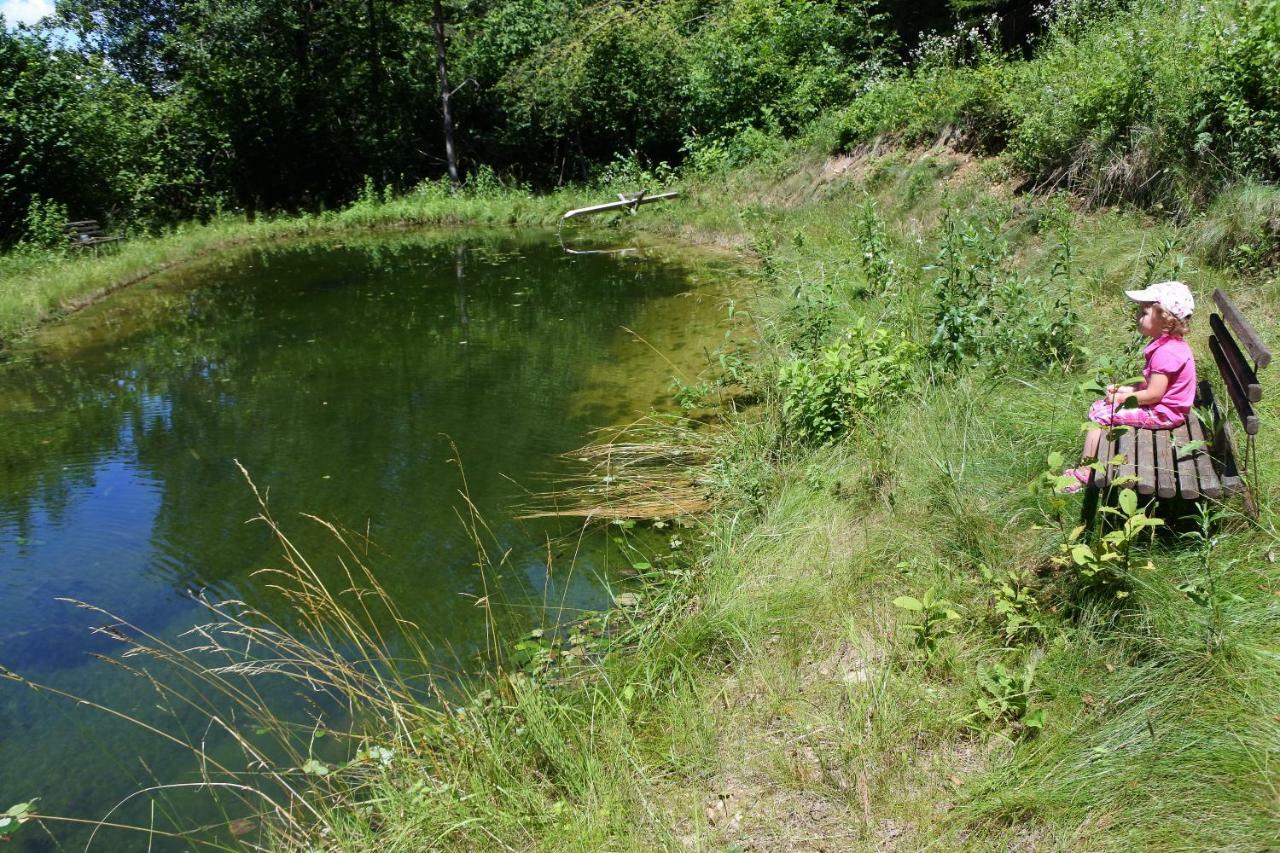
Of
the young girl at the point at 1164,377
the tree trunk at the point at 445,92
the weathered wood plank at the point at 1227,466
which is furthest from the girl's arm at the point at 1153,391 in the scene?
the tree trunk at the point at 445,92

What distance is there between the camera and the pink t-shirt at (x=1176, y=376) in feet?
12.0

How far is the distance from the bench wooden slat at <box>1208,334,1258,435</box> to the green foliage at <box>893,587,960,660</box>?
1.19 m

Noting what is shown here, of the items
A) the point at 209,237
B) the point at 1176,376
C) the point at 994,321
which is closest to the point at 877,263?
the point at 994,321

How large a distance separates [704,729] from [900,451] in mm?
2190

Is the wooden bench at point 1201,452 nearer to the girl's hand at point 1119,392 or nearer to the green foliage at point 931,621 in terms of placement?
the girl's hand at point 1119,392

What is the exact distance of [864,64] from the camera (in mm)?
17078

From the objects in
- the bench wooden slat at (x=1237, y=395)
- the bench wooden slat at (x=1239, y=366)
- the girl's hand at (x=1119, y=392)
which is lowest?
the girl's hand at (x=1119, y=392)

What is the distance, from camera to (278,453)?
7.20m

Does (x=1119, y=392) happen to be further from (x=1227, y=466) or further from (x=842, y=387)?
(x=842, y=387)

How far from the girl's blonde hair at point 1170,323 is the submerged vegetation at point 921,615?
1.32 feet

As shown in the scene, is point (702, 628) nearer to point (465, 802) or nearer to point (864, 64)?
point (465, 802)

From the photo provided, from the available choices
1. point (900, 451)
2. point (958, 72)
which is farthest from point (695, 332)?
point (958, 72)

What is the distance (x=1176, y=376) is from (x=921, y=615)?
1590 millimetres

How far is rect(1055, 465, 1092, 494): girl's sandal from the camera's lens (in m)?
3.15
